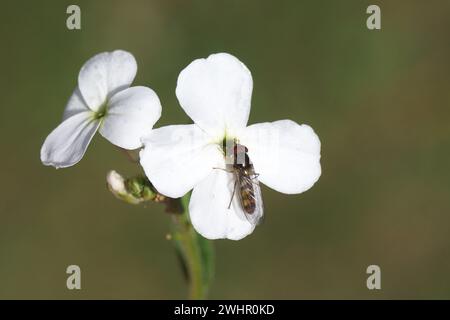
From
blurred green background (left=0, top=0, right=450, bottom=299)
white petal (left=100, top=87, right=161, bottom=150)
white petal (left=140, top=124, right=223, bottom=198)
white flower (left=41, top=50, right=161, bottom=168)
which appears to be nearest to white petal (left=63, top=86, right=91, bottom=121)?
white flower (left=41, top=50, right=161, bottom=168)

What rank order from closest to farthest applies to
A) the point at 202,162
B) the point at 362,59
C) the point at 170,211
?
the point at 202,162, the point at 170,211, the point at 362,59

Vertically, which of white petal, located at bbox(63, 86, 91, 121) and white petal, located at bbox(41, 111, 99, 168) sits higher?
white petal, located at bbox(63, 86, 91, 121)

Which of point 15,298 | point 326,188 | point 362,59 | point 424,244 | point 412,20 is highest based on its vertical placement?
point 412,20

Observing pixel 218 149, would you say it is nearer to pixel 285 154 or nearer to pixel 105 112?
pixel 285 154

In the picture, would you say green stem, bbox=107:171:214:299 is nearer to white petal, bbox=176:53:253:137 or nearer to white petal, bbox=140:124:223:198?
white petal, bbox=140:124:223:198

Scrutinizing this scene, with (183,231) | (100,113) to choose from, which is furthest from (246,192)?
→ (100,113)

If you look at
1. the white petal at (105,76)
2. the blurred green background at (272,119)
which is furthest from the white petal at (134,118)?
the blurred green background at (272,119)

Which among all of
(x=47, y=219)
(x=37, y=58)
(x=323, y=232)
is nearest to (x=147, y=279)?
(x=47, y=219)

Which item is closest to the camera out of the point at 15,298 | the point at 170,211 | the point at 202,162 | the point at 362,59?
the point at 202,162

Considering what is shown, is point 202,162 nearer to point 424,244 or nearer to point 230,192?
point 230,192
